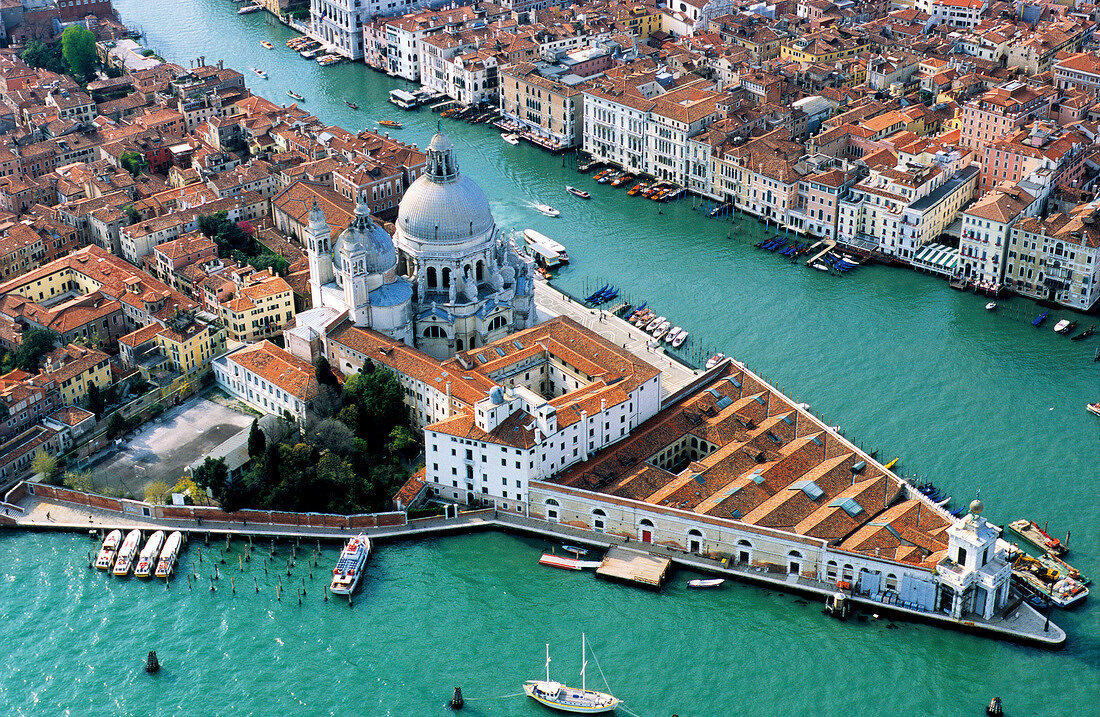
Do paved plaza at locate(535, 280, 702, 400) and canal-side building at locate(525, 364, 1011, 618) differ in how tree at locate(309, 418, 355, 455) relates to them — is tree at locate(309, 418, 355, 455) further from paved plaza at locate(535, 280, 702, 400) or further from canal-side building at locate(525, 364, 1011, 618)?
paved plaza at locate(535, 280, 702, 400)

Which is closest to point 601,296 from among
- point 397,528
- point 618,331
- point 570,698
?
point 618,331

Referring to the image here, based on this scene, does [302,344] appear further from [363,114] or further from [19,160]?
[363,114]

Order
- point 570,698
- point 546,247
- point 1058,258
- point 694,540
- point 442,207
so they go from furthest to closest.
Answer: point 546,247
point 1058,258
point 442,207
point 694,540
point 570,698

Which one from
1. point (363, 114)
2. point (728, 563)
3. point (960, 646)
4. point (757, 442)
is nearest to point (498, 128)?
point (363, 114)

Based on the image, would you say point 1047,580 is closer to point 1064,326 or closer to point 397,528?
point 1064,326

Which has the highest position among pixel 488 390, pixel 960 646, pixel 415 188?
pixel 415 188

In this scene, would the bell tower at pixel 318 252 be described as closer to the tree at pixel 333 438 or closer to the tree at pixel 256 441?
the tree at pixel 333 438
